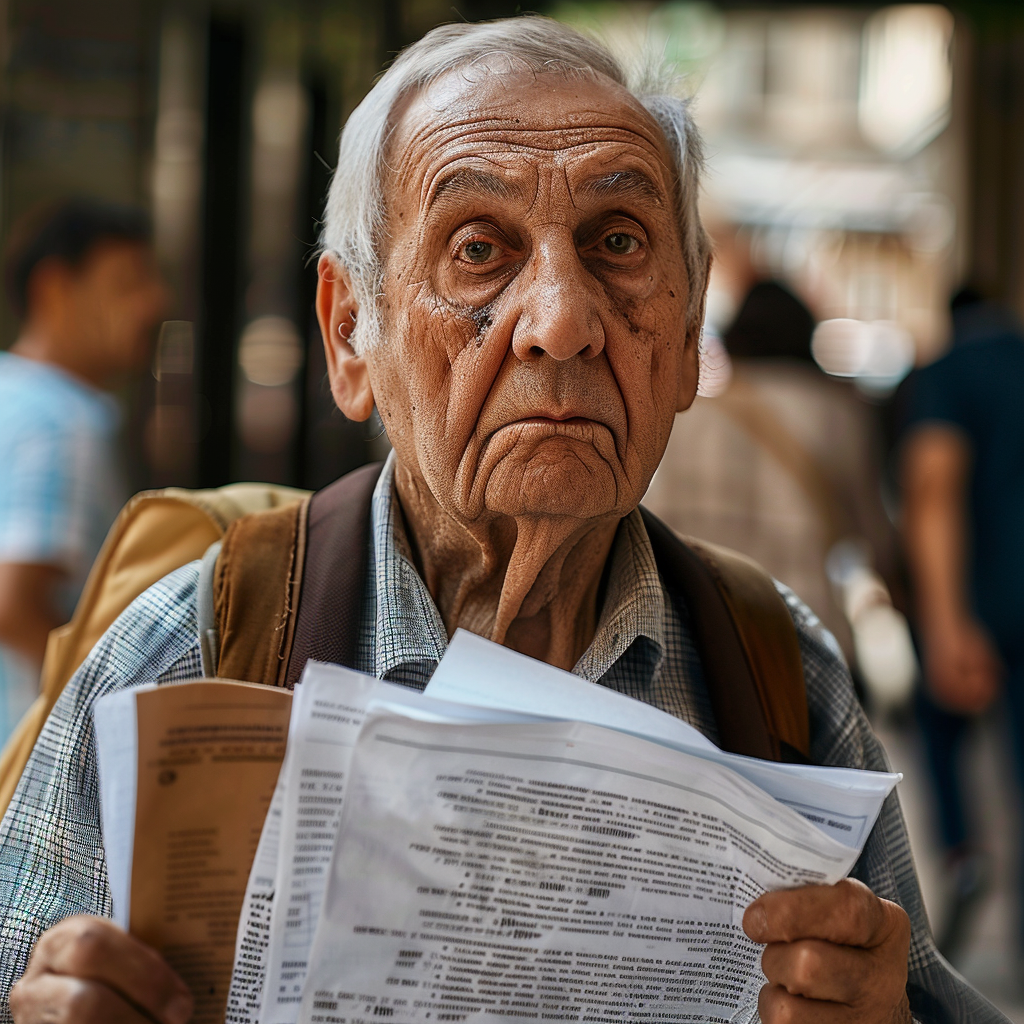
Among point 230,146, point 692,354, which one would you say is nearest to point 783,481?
point 692,354

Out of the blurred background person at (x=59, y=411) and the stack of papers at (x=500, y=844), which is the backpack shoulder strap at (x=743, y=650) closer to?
the stack of papers at (x=500, y=844)

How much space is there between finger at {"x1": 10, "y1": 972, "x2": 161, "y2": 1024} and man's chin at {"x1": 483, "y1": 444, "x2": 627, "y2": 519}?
58 centimetres

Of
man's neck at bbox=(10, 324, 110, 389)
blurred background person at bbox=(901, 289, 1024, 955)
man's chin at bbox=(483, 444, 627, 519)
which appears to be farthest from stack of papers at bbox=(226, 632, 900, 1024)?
blurred background person at bbox=(901, 289, 1024, 955)

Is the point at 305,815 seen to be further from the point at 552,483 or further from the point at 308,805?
the point at 552,483

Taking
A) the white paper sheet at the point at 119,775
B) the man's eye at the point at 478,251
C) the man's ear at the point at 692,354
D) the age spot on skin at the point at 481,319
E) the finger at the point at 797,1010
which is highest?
the man's eye at the point at 478,251

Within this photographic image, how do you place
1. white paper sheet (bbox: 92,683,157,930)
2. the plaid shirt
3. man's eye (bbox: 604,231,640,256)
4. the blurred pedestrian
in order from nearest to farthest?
white paper sheet (bbox: 92,683,157,930), the plaid shirt, man's eye (bbox: 604,231,640,256), the blurred pedestrian

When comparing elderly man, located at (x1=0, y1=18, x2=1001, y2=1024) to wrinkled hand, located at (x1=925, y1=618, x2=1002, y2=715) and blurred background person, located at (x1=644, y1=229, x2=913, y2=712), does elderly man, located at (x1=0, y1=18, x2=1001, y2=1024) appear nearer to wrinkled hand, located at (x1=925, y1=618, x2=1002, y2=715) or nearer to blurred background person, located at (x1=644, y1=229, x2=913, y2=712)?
blurred background person, located at (x1=644, y1=229, x2=913, y2=712)

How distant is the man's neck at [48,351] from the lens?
277 centimetres

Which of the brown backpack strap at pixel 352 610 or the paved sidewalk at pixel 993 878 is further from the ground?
the brown backpack strap at pixel 352 610

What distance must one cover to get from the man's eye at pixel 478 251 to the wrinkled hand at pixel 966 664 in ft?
9.77

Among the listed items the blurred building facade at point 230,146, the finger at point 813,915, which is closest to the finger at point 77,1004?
the finger at point 813,915

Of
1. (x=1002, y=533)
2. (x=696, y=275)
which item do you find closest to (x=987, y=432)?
(x=1002, y=533)

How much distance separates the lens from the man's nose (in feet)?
3.84

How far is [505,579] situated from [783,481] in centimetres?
180
